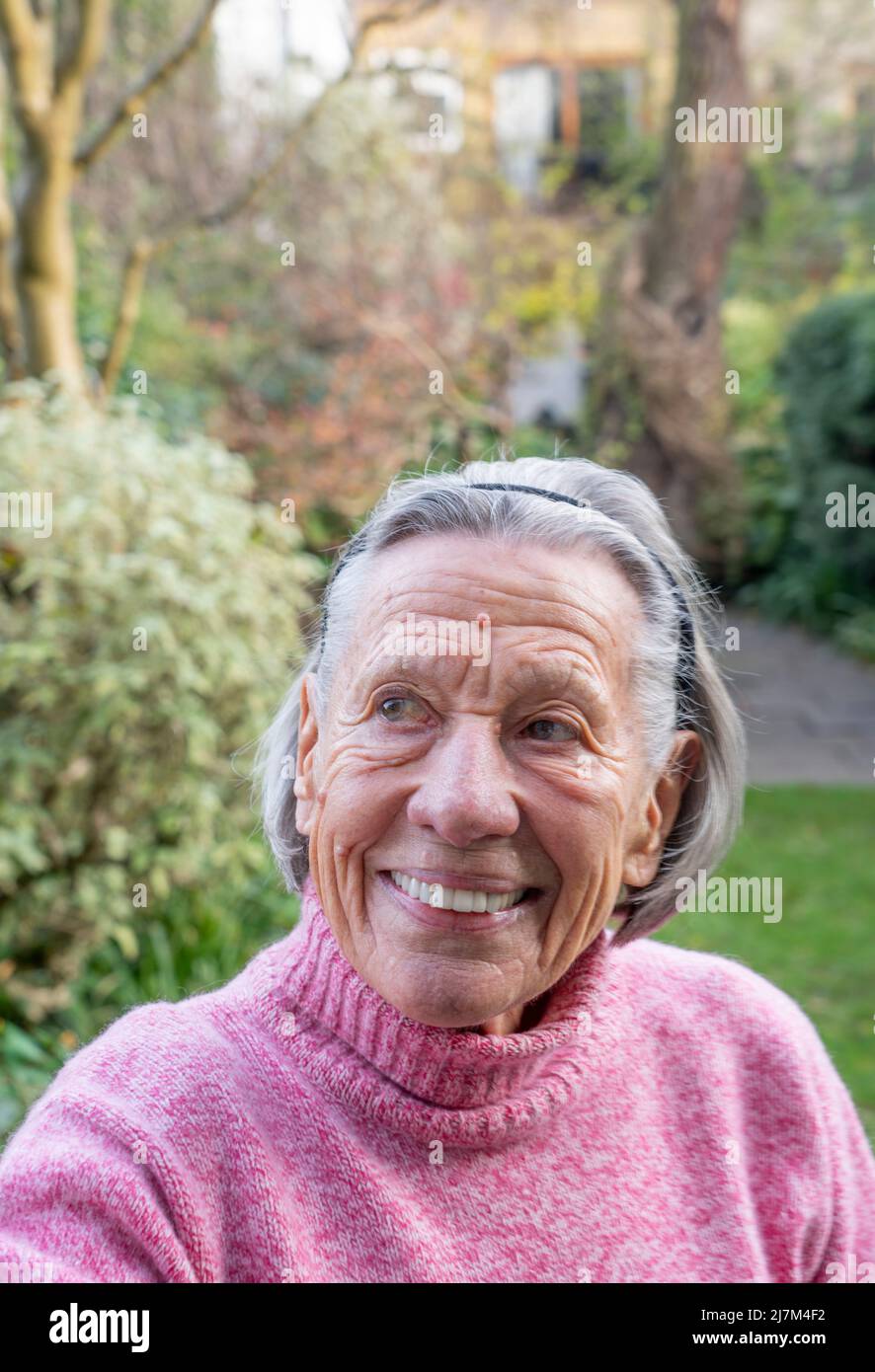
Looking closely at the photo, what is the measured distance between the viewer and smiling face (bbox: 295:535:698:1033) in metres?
1.39

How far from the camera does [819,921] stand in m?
5.52

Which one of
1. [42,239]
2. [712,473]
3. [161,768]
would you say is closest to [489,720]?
[161,768]

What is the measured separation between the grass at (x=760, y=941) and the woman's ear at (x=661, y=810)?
1.98 m

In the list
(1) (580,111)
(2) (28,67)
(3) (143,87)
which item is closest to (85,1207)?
(2) (28,67)

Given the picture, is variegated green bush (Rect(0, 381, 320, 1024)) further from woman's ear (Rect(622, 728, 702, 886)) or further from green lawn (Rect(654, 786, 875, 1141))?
woman's ear (Rect(622, 728, 702, 886))

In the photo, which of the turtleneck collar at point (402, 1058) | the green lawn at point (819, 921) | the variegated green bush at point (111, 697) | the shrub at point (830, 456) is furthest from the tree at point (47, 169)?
the shrub at point (830, 456)

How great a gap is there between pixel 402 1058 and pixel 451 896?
0.19 m

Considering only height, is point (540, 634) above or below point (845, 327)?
below

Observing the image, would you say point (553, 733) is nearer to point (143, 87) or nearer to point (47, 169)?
point (47, 169)

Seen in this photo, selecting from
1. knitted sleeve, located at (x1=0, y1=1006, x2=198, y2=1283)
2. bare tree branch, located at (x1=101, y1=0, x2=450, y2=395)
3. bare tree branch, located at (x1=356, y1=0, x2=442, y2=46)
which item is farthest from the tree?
knitted sleeve, located at (x1=0, y1=1006, x2=198, y2=1283)

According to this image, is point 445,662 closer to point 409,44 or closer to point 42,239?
point 42,239
